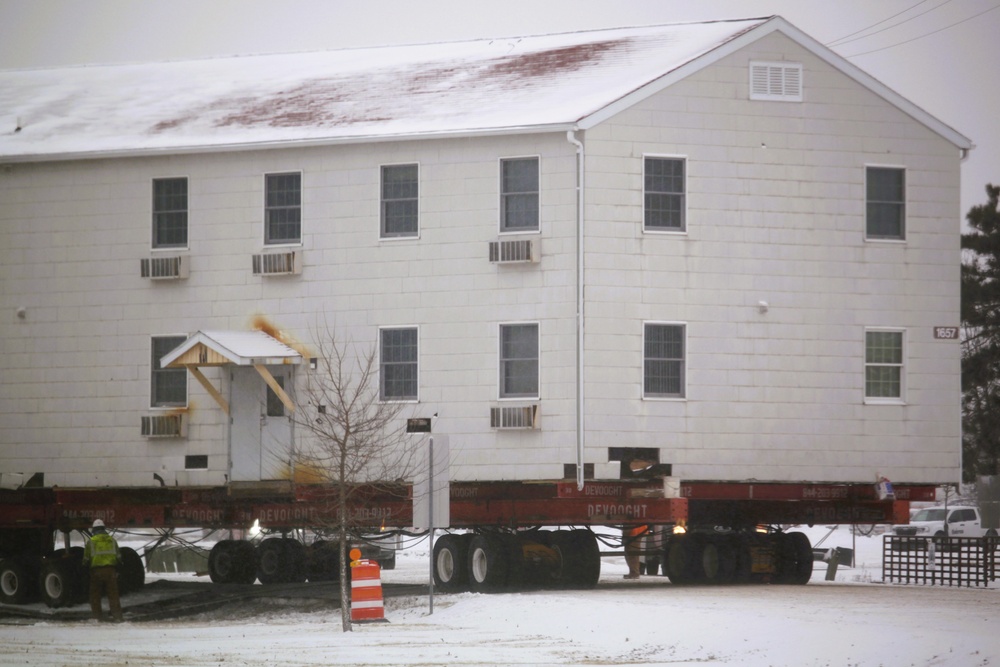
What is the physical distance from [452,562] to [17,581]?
9.74 m

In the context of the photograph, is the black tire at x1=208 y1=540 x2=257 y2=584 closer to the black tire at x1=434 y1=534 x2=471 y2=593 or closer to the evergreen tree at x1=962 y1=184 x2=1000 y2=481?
the black tire at x1=434 y1=534 x2=471 y2=593

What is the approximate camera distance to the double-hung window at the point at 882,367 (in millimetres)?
32469

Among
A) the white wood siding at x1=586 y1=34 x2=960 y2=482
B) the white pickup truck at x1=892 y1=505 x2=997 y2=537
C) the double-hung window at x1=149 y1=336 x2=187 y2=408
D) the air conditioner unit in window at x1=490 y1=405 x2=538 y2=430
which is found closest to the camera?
the air conditioner unit in window at x1=490 y1=405 x2=538 y2=430

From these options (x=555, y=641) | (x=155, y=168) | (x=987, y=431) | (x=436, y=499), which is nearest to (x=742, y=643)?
(x=555, y=641)

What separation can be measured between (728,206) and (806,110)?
8.58ft

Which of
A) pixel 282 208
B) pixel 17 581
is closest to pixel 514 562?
pixel 282 208

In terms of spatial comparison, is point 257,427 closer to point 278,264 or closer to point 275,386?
point 275,386

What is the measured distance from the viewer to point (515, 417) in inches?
1228

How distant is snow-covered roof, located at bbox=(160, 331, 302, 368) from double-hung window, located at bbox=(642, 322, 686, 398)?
22.9ft

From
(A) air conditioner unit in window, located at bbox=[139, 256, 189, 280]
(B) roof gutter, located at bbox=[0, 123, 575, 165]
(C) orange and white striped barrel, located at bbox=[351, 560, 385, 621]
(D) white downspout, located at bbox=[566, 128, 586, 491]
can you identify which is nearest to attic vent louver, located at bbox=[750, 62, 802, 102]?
(D) white downspout, located at bbox=[566, 128, 586, 491]

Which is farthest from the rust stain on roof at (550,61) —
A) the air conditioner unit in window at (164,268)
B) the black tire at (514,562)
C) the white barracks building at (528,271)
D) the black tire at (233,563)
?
the black tire at (233,563)

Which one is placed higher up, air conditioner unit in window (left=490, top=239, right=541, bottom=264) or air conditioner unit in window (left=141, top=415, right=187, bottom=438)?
air conditioner unit in window (left=490, top=239, right=541, bottom=264)

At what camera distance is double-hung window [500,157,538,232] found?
3178cm

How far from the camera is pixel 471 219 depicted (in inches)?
1266
